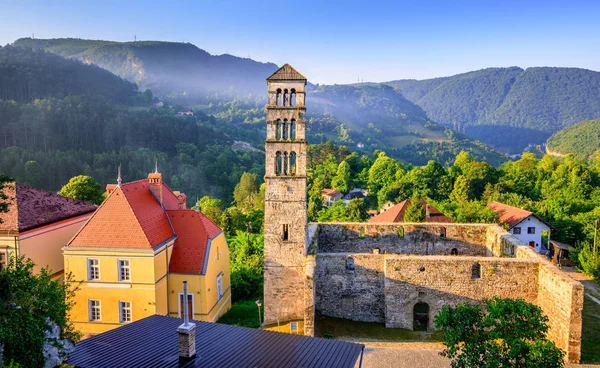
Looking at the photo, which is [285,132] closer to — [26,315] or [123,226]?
[123,226]

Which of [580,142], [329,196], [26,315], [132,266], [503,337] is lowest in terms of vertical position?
[329,196]

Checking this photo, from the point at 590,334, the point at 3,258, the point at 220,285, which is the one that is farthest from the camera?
the point at 220,285

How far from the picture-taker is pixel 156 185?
24734 mm

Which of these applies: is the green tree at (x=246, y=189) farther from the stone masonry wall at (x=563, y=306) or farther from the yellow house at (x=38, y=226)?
the stone masonry wall at (x=563, y=306)

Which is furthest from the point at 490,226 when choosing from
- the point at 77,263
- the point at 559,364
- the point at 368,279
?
the point at 77,263

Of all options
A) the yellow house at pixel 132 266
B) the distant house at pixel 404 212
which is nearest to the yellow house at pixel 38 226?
the yellow house at pixel 132 266

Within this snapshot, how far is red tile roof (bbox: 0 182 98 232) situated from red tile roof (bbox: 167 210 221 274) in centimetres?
621

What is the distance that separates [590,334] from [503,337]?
527 inches

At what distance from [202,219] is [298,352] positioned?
43.3 ft

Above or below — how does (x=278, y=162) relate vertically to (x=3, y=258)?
above

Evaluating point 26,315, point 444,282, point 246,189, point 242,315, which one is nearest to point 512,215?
point 444,282

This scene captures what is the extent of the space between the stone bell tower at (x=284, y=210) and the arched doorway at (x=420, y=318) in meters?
6.43

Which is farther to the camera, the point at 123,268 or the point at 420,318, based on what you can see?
the point at 420,318

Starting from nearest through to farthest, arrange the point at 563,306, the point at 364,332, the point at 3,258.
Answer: the point at 563,306 < the point at 3,258 < the point at 364,332
